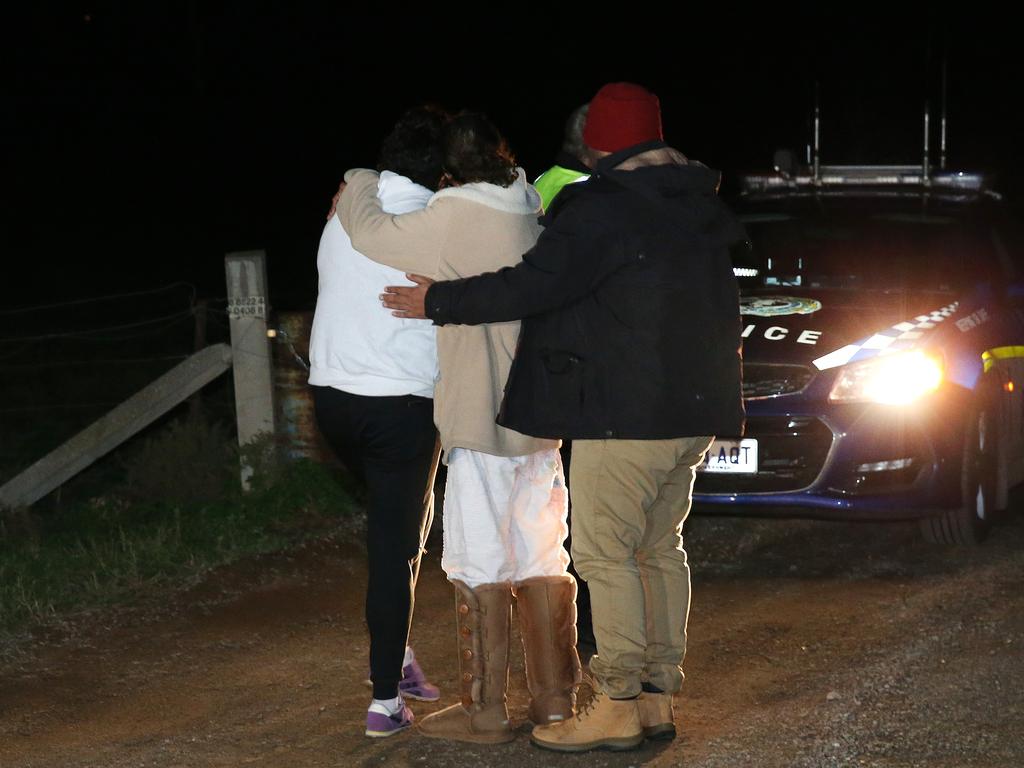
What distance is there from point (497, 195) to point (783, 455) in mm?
2701

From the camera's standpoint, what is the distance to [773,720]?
466cm

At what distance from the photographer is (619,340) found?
424cm

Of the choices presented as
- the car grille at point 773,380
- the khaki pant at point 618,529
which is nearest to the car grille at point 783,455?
the car grille at point 773,380

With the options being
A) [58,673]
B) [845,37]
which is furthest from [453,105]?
[58,673]

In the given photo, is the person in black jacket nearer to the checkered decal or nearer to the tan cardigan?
the tan cardigan

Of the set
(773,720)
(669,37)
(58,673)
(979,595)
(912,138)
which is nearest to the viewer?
(773,720)

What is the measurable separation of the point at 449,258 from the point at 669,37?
41.6 m

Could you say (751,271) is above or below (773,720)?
above

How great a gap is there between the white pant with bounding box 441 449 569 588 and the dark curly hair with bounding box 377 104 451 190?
32.0 inches

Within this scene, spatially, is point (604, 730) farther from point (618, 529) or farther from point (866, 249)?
point (866, 249)

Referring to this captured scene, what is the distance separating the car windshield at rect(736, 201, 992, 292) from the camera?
24.0 feet

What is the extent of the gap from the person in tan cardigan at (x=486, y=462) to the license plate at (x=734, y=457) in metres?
2.20

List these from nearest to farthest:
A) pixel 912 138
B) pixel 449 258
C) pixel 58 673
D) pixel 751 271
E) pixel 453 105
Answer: pixel 449 258, pixel 58 673, pixel 751 271, pixel 912 138, pixel 453 105

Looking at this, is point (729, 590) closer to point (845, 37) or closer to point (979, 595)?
point (979, 595)
